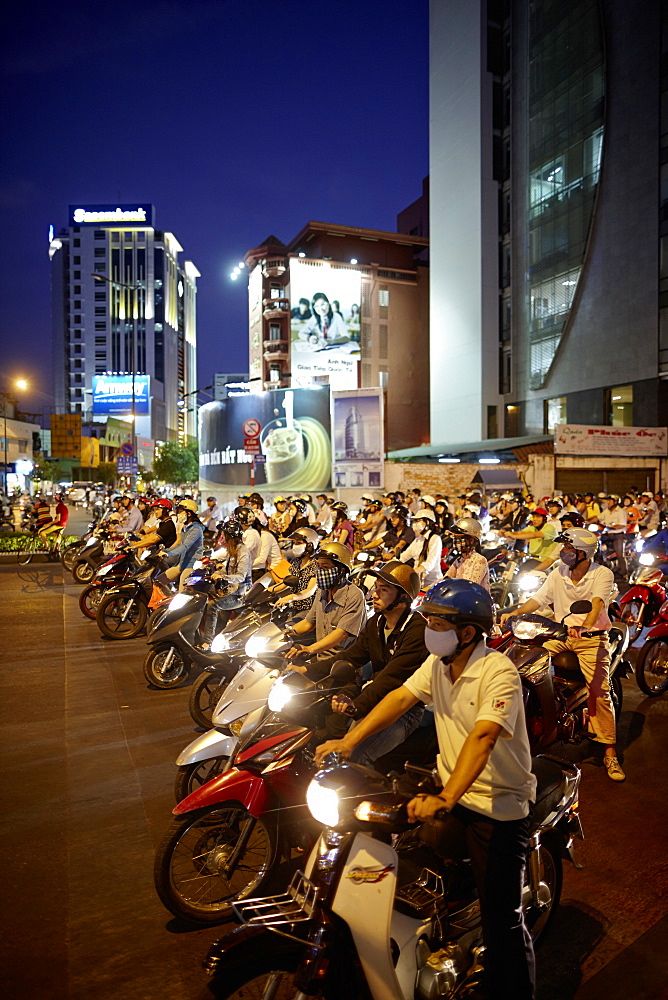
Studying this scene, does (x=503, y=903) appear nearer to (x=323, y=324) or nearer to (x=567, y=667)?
(x=567, y=667)

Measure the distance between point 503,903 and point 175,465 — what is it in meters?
87.1

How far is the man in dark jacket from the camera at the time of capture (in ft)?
12.2

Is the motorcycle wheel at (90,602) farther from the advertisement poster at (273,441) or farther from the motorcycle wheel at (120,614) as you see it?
the advertisement poster at (273,441)

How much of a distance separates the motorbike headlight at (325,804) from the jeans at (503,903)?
0.45 meters

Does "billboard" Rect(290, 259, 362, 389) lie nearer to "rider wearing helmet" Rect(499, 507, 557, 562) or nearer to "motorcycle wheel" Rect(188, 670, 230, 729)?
"rider wearing helmet" Rect(499, 507, 557, 562)

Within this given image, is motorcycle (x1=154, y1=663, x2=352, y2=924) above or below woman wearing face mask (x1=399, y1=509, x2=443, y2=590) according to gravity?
below

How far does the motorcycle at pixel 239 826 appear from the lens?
11.3ft

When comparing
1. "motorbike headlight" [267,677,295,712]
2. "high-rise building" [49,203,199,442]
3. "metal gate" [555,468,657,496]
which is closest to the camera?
"motorbike headlight" [267,677,295,712]

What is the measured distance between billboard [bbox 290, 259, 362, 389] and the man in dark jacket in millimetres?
56855

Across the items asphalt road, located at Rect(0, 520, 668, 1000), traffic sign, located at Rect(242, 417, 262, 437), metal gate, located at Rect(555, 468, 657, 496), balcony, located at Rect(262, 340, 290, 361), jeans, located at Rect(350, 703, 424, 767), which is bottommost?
asphalt road, located at Rect(0, 520, 668, 1000)

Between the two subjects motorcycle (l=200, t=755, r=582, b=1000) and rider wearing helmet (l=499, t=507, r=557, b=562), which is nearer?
motorcycle (l=200, t=755, r=582, b=1000)

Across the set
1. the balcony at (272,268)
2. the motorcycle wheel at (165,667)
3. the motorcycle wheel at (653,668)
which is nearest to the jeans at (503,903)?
the motorcycle wheel at (653,668)

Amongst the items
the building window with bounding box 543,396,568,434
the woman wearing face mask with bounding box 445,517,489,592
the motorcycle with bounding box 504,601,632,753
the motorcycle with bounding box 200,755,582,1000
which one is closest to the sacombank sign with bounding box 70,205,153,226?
the building window with bounding box 543,396,568,434

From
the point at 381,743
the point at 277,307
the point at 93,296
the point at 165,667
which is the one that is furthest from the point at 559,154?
the point at 93,296
